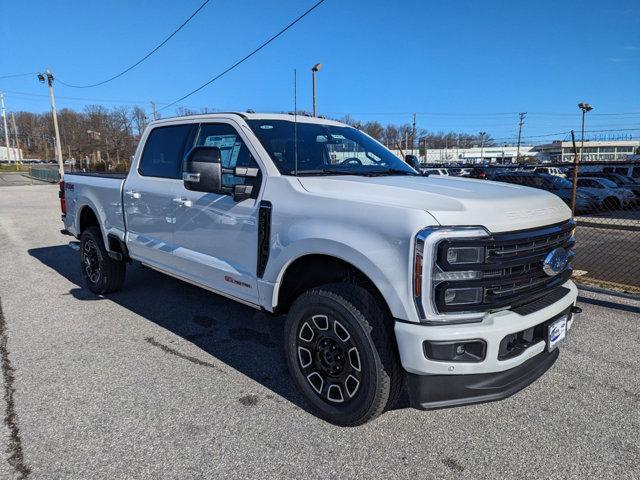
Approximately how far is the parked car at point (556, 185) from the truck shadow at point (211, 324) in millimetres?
13342

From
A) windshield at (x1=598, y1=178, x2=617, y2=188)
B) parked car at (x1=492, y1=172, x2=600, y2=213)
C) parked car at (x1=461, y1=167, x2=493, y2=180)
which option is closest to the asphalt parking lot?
parked car at (x1=492, y1=172, x2=600, y2=213)

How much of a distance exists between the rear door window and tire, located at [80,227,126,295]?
50.5 inches

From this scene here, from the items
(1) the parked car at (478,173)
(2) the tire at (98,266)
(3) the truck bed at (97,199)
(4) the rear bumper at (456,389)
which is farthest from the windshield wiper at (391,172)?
(1) the parked car at (478,173)

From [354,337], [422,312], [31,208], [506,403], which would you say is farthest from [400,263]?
[31,208]

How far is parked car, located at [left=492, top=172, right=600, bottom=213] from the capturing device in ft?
54.2

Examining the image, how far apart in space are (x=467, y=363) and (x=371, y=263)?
0.72 meters

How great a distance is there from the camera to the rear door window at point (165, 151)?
434cm

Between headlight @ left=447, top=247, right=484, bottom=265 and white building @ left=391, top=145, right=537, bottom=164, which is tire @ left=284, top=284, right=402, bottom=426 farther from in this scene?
white building @ left=391, top=145, right=537, bottom=164

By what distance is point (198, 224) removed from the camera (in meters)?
3.85

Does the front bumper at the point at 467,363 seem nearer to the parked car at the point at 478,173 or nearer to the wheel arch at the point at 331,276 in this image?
the wheel arch at the point at 331,276

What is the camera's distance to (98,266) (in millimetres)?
5590

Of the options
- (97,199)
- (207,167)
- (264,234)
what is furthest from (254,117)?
(97,199)

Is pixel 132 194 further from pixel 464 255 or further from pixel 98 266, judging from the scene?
pixel 464 255

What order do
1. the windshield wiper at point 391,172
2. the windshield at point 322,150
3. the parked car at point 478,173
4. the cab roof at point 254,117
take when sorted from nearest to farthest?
the windshield at point 322,150 → the windshield wiper at point 391,172 → the cab roof at point 254,117 → the parked car at point 478,173
